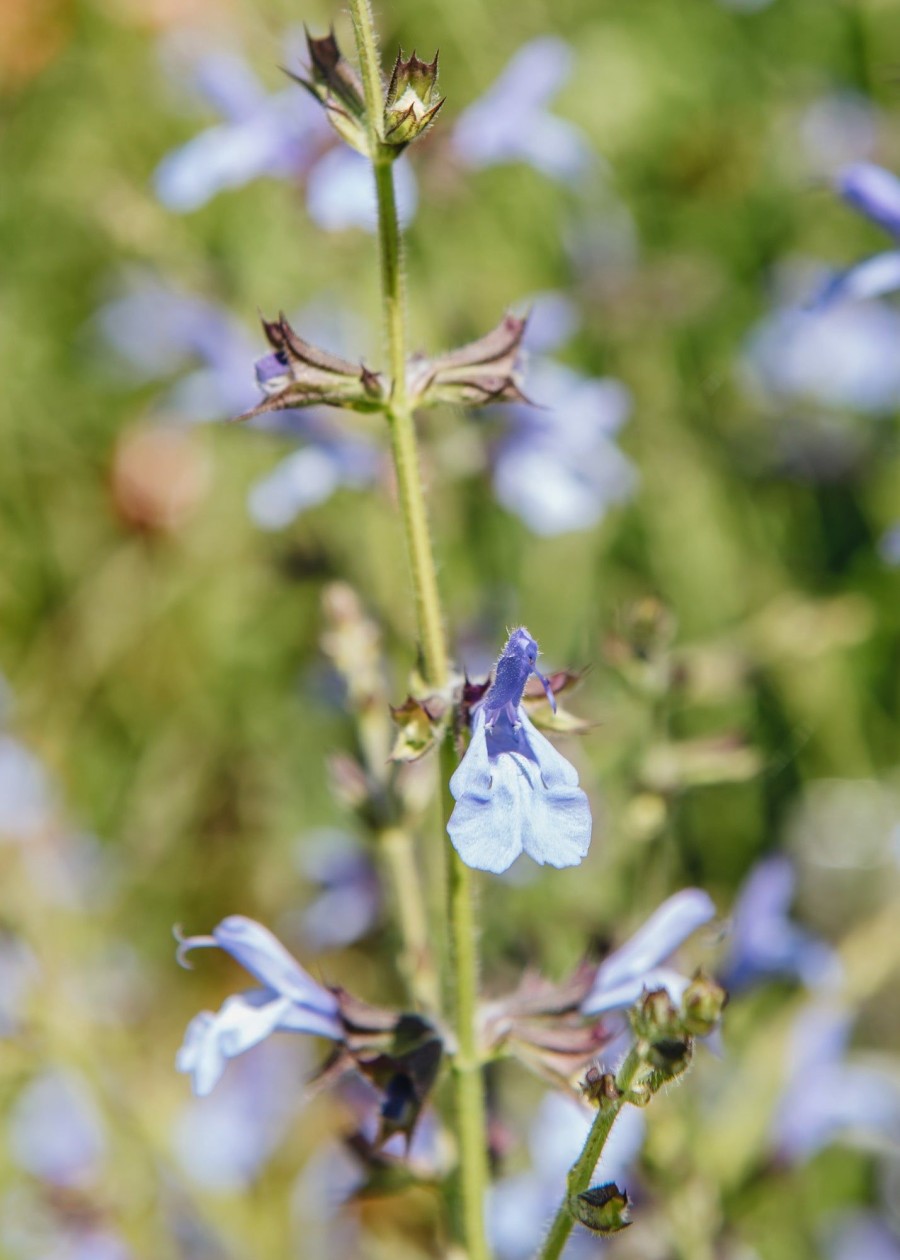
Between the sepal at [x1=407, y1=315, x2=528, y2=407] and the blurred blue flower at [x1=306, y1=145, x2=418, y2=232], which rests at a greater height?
the blurred blue flower at [x1=306, y1=145, x2=418, y2=232]

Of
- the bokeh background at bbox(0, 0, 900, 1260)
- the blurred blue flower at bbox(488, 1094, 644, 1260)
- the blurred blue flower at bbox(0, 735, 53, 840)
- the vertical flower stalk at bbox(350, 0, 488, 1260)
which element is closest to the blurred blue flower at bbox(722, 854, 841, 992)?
the bokeh background at bbox(0, 0, 900, 1260)

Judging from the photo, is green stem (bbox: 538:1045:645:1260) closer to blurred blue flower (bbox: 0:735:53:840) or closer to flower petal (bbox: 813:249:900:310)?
flower petal (bbox: 813:249:900:310)

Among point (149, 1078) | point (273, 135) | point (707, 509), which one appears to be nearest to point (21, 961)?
point (149, 1078)

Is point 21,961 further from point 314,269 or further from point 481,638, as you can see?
point 314,269

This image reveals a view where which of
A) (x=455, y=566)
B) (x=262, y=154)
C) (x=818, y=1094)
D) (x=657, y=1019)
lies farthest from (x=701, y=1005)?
(x=455, y=566)

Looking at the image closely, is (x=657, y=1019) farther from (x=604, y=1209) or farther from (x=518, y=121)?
(x=518, y=121)

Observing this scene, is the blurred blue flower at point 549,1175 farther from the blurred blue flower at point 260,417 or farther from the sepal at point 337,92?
the sepal at point 337,92
